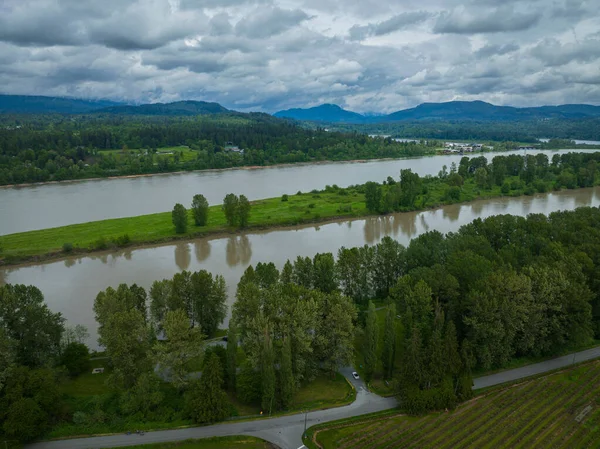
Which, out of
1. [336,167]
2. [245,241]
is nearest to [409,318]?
[245,241]

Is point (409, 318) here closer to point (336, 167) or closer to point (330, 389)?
point (330, 389)

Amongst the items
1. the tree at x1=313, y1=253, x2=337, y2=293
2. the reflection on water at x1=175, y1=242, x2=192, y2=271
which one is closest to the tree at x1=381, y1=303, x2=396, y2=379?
the tree at x1=313, y1=253, x2=337, y2=293

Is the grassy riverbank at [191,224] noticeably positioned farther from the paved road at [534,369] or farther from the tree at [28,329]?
the paved road at [534,369]

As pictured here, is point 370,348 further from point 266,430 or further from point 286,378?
point 266,430

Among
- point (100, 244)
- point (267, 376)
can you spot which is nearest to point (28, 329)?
point (267, 376)

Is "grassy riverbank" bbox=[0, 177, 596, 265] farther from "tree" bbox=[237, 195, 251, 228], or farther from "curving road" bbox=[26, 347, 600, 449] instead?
"curving road" bbox=[26, 347, 600, 449]

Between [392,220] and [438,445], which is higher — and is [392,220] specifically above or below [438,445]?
above
